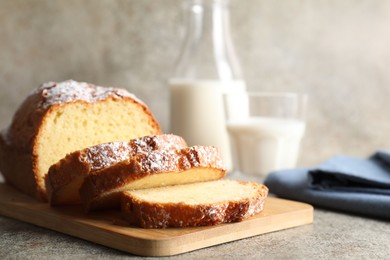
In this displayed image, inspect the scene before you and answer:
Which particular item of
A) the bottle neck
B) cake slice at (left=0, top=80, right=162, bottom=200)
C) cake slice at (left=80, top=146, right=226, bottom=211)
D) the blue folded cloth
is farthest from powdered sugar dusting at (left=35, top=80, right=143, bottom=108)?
the bottle neck

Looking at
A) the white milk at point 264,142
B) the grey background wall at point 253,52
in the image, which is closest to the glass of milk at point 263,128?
the white milk at point 264,142

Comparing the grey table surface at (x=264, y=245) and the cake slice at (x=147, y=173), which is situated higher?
the cake slice at (x=147, y=173)

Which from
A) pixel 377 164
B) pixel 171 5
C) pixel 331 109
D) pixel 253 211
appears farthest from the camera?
pixel 331 109

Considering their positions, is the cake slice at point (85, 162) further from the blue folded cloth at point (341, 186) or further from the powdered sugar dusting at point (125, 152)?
the blue folded cloth at point (341, 186)

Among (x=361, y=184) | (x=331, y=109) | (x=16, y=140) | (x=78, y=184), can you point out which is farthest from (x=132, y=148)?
(x=331, y=109)

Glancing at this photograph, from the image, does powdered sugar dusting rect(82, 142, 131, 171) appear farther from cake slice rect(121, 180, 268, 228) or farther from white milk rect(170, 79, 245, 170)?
white milk rect(170, 79, 245, 170)

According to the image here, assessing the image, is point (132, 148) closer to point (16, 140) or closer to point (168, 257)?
point (168, 257)

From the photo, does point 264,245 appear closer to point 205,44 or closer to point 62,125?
point 62,125
